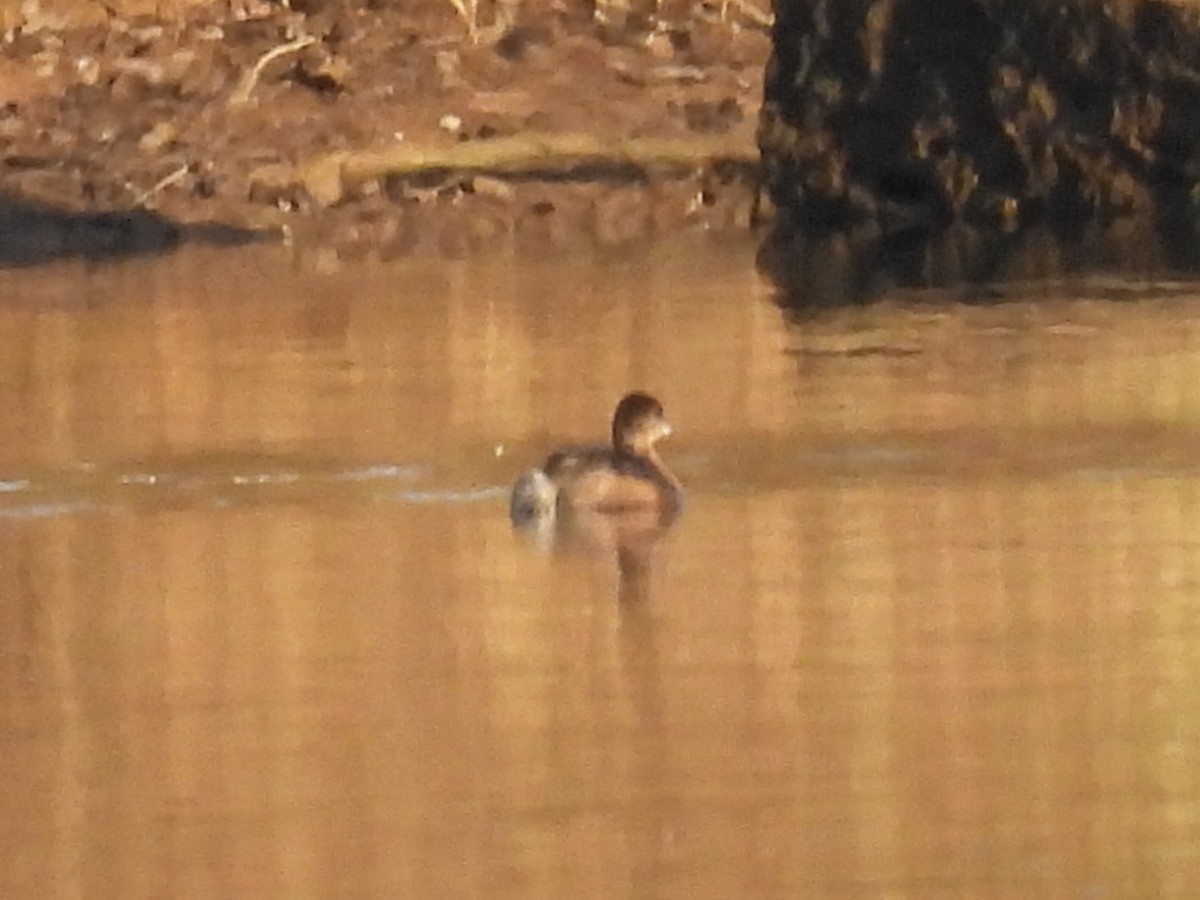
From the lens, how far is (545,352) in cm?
792

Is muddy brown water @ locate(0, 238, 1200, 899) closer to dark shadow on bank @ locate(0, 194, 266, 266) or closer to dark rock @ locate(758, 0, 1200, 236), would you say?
dark rock @ locate(758, 0, 1200, 236)

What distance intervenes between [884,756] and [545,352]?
151 inches

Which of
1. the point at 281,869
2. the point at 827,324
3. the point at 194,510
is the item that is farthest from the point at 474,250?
the point at 281,869

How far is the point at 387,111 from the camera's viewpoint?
12.2 metres

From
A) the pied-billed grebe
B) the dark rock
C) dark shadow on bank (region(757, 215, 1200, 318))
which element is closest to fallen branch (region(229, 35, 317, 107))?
the dark rock

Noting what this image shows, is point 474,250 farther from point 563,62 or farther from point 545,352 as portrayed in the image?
point 545,352

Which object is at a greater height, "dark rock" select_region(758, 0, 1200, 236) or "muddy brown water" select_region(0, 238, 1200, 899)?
"dark rock" select_region(758, 0, 1200, 236)

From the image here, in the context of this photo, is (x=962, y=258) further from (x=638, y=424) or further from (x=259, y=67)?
(x=638, y=424)

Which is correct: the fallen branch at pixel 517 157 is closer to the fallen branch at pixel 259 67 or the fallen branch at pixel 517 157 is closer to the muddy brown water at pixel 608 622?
the fallen branch at pixel 259 67

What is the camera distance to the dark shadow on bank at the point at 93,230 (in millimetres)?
11727

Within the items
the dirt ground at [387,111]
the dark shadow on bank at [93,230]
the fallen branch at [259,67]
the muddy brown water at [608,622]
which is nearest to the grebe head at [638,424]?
the muddy brown water at [608,622]

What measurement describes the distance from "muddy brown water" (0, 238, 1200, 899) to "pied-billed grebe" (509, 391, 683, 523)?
0.08 meters

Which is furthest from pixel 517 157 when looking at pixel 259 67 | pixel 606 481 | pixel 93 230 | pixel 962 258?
pixel 606 481

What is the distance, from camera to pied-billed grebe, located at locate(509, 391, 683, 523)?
593 centimetres
